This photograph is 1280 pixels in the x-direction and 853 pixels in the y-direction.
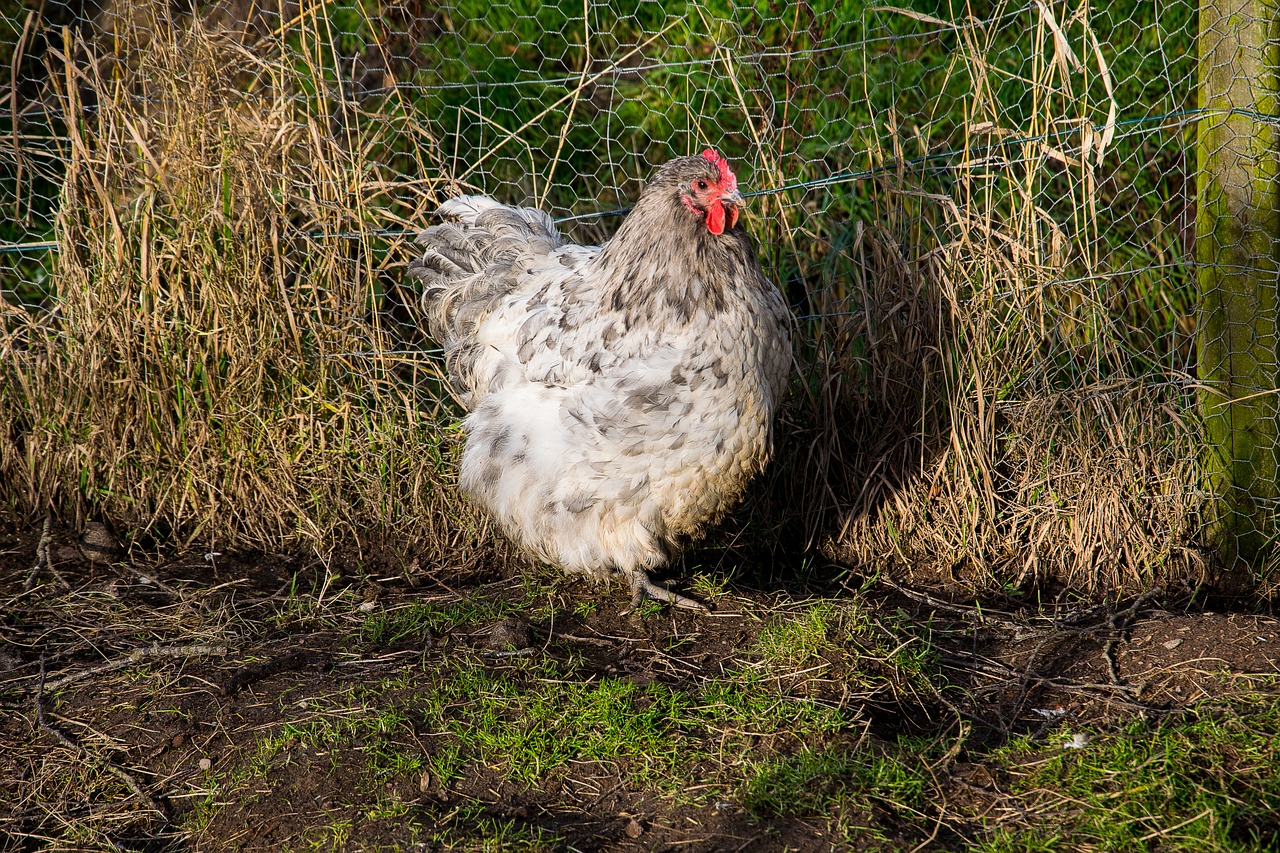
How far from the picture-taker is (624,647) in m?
3.30

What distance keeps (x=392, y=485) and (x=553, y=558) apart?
35.4 inches

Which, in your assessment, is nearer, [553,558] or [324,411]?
[553,558]

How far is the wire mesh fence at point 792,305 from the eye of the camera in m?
3.56

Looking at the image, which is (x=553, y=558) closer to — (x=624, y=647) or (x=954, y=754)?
(x=624, y=647)

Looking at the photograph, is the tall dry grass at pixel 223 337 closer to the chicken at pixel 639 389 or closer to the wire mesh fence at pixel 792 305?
the wire mesh fence at pixel 792 305

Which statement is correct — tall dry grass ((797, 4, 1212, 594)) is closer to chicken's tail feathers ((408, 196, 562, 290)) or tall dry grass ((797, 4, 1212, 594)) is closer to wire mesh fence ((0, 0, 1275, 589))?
wire mesh fence ((0, 0, 1275, 589))

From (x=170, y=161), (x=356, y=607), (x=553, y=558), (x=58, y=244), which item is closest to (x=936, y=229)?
(x=553, y=558)

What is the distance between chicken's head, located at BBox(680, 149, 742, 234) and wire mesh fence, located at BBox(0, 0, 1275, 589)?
600 millimetres

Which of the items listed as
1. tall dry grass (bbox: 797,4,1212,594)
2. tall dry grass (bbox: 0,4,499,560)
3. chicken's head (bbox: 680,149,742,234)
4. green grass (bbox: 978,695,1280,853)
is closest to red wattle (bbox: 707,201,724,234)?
chicken's head (bbox: 680,149,742,234)

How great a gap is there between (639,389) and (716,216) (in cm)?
60

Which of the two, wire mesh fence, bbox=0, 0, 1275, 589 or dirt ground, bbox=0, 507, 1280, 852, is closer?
dirt ground, bbox=0, 507, 1280, 852

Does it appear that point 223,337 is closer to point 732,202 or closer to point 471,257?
point 471,257

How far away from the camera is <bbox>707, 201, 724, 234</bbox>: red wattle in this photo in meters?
3.19

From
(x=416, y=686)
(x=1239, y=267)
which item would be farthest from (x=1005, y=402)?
(x=416, y=686)
